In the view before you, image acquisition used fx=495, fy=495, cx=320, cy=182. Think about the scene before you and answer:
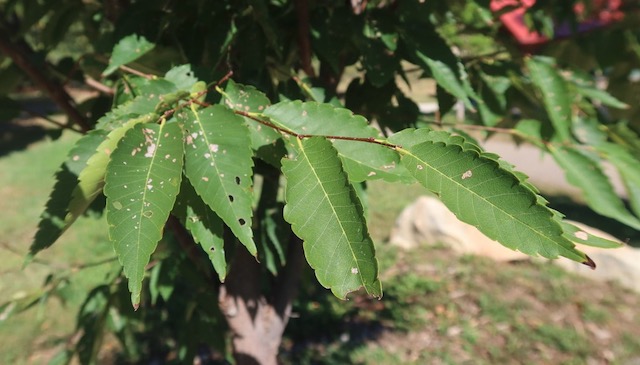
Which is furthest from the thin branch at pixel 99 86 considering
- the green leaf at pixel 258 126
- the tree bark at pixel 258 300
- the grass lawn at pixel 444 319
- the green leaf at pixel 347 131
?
the grass lawn at pixel 444 319

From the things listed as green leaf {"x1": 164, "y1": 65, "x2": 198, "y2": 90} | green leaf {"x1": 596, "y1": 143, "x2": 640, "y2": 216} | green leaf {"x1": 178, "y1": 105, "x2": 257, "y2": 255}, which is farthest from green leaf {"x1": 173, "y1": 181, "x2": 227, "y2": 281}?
green leaf {"x1": 596, "y1": 143, "x2": 640, "y2": 216}

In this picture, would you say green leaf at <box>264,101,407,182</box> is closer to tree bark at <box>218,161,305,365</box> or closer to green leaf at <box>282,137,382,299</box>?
green leaf at <box>282,137,382,299</box>

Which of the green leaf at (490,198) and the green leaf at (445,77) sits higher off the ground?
the green leaf at (490,198)

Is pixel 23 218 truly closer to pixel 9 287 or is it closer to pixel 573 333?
pixel 9 287

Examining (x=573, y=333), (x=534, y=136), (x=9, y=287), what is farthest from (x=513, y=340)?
(x=9, y=287)

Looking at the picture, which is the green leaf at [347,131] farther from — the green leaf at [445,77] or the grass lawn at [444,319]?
the grass lawn at [444,319]

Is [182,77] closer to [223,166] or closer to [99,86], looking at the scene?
[223,166]
